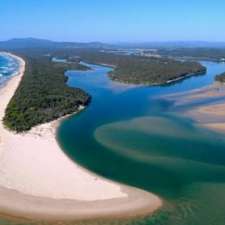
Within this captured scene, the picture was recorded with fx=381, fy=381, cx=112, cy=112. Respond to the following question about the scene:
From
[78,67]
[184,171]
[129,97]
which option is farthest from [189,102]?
[78,67]

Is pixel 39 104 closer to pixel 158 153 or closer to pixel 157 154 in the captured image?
pixel 158 153

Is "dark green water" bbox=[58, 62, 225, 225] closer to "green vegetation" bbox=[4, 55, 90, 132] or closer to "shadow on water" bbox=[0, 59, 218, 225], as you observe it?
"shadow on water" bbox=[0, 59, 218, 225]

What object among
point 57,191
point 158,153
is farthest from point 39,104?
point 57,191

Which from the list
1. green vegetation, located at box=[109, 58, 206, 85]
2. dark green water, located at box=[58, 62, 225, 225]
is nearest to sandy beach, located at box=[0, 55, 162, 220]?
dark green water, located at box=[58, 62, 225, 225]

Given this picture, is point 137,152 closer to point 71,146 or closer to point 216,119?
point 71,146

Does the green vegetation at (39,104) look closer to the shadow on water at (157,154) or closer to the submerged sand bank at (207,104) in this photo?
the shadow on water at (157,154)

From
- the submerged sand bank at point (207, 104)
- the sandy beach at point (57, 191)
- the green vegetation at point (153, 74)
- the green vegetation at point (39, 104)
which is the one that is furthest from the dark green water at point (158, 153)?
the green vegetation at point (153, 74)
